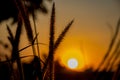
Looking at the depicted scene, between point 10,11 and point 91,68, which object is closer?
point 91,68

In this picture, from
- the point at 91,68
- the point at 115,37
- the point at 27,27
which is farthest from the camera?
the point at 91,68

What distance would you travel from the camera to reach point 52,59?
34.0 inches

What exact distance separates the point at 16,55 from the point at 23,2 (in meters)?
0.14

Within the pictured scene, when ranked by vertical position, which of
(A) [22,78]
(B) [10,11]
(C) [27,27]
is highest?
(B) [10,11]

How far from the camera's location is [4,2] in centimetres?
351

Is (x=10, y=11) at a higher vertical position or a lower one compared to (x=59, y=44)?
higher

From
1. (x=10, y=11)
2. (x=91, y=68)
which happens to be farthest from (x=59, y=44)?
(x=10, y=11)

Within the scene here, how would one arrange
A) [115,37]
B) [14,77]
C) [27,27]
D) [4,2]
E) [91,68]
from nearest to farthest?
[27,27] < [14,77] < [115,37] < [91,68] < [4,2]

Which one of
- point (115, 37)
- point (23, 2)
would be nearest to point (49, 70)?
point (23, 2)

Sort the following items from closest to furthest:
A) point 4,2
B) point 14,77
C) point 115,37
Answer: point 14,77, point 115,37, point 4,2

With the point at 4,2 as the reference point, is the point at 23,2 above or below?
below

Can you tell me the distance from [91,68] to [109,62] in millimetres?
319

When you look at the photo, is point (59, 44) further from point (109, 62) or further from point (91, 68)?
point (91, 68)

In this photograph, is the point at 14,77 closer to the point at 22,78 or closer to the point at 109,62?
the point at 22,78
